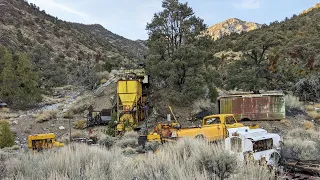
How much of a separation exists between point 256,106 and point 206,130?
1027 cm

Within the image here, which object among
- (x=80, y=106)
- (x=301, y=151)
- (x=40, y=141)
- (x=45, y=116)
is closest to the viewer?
(x=301, y=151)

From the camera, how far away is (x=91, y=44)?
2867 inches

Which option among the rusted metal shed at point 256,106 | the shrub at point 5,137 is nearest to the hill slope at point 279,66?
the rusted metal shed at point 256,106

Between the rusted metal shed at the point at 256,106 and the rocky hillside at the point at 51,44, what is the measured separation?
24156 millimetres

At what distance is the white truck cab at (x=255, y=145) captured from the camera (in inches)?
421

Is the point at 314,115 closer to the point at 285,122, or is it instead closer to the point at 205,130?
the point at 285,122

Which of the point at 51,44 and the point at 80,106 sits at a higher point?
the point at 51,44

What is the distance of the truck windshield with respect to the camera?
36.0 ft

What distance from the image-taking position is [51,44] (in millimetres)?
61281

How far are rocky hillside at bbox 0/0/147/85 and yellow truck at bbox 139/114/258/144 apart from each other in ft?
92.5

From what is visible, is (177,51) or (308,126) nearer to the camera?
(308,126)

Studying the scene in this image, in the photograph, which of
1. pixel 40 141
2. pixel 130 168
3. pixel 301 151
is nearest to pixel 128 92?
pixel 40 141

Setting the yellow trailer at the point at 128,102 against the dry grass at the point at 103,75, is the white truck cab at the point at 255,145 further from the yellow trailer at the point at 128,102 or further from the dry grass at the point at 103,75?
the dry grass at the point at 103,75

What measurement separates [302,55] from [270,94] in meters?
23.0
